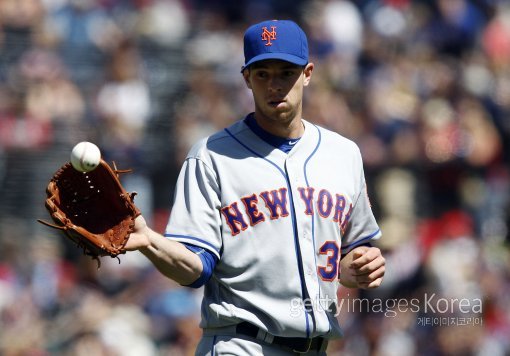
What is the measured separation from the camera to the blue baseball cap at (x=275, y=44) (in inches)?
152

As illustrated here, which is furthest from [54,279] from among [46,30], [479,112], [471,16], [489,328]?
[471,16]

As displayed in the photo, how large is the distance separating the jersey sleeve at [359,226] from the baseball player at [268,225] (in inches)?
3.1

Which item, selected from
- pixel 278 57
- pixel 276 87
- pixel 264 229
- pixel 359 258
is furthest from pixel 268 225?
pixel 278 57

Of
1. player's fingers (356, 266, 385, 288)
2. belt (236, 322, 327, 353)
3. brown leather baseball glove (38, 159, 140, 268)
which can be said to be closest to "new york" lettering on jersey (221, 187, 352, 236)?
player's fingers (356, 266, 385, 288)

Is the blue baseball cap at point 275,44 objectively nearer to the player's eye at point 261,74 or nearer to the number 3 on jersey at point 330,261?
the player's eye at point 261,74

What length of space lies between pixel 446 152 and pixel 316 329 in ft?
20.2

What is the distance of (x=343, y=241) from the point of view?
4141 millimetres

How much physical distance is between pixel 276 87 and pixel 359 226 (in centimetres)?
70

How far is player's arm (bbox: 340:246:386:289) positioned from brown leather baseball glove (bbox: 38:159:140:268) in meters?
0.95

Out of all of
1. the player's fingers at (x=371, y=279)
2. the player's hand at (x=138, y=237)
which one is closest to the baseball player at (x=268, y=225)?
the player's fingers at (x=371, y=279)

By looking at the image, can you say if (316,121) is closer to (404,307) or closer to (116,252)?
(404,307)

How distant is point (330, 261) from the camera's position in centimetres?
394

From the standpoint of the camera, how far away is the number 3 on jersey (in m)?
3.91

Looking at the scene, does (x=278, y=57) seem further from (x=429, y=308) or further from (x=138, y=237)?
(x=429, y=308)
